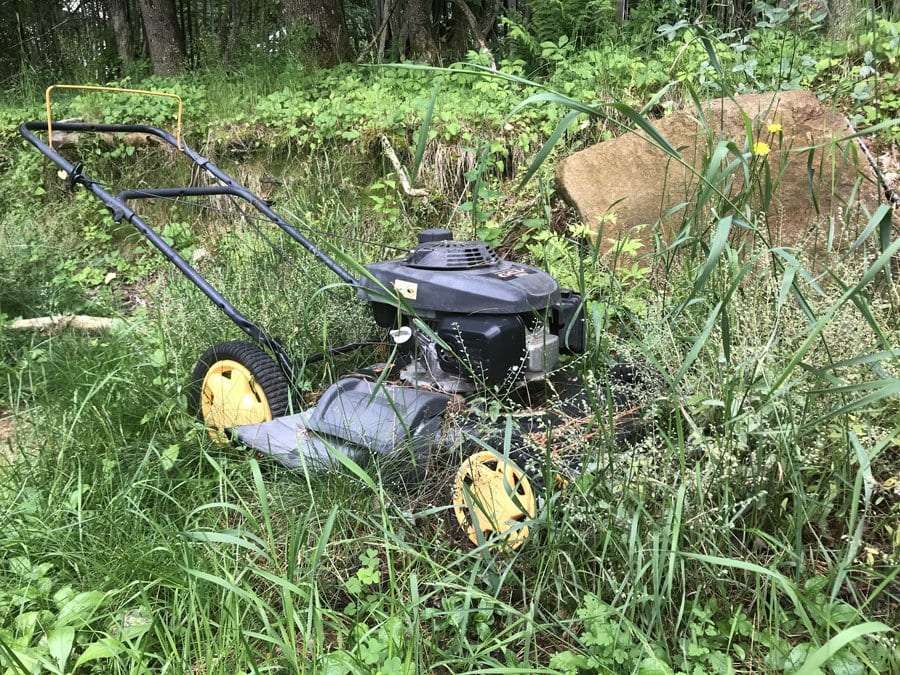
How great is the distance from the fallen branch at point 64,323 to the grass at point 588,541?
Result: 1.47 meters

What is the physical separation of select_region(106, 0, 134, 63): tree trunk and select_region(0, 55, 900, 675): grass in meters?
6.99

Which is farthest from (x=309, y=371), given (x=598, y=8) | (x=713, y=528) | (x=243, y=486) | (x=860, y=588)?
(x=598, y=8)

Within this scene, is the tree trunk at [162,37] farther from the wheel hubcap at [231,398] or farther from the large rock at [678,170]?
the wheel hubcap at [231,398]

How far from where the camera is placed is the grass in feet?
4.04

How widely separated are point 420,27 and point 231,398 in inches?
173

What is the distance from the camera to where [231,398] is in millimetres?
2168

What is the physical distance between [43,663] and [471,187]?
9.08 feet

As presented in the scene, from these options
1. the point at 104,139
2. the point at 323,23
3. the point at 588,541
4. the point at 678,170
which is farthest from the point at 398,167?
the point at 588,541

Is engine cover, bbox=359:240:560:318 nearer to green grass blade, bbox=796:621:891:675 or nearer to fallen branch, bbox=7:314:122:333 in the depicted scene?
green grass blade, bbox=796:621:891:675

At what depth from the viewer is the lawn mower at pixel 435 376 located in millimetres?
1608

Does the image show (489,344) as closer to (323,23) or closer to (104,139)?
(104,139)

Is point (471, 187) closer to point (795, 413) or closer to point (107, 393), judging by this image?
point (107, 393)

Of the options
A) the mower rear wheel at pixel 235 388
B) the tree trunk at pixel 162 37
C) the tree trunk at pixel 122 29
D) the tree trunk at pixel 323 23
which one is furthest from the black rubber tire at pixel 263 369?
the tree trunk at pixel 122 29

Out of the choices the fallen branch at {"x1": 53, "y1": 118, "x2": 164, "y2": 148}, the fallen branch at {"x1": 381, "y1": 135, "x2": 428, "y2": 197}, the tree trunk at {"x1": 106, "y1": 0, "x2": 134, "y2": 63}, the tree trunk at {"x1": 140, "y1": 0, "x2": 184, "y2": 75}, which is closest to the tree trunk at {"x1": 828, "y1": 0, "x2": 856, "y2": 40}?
the fallen branch at {"x1": 381, "y1": 135, "x2": 428, "y2": 197}
